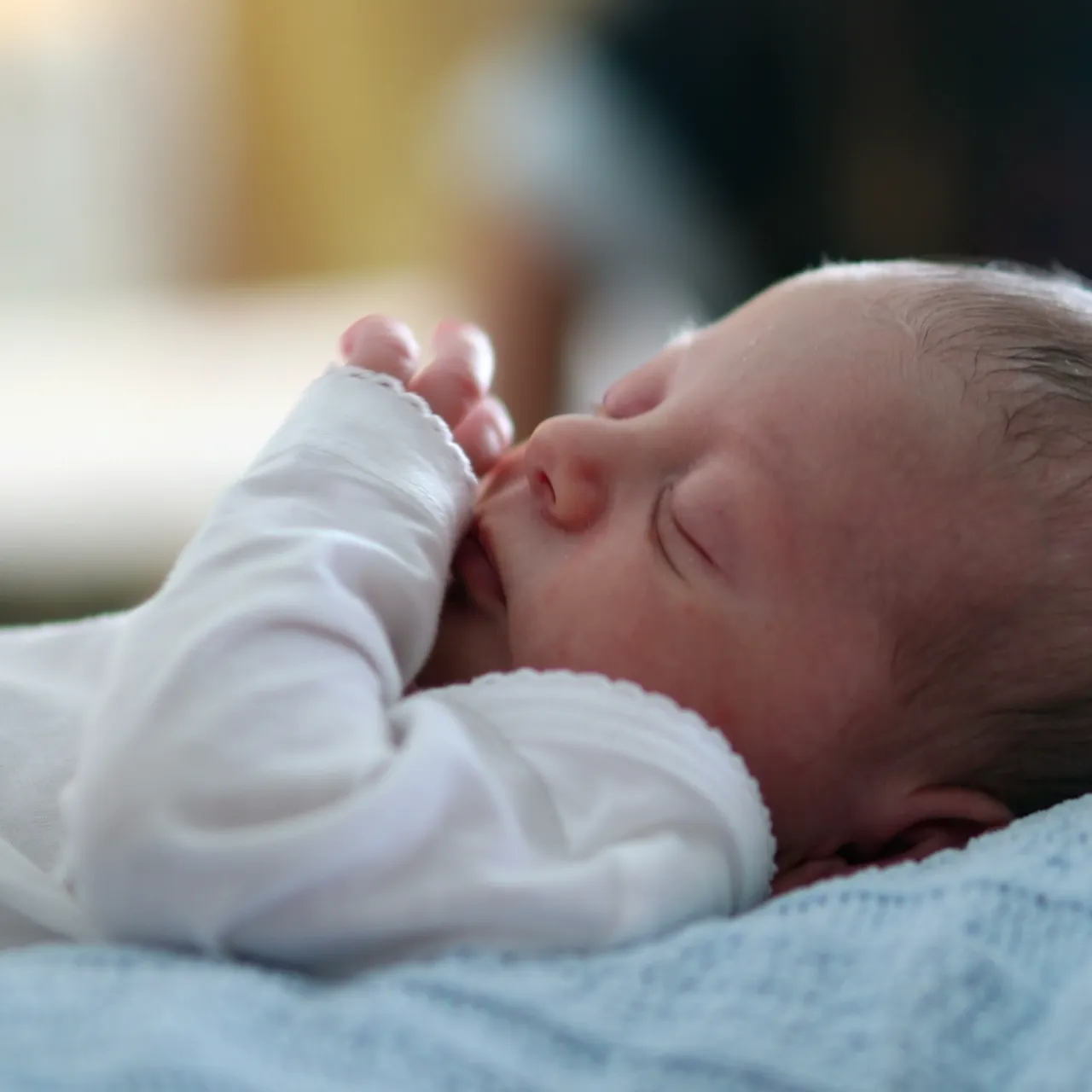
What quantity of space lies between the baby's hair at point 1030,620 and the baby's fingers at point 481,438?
0.98ft

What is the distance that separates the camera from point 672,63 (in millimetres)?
2371

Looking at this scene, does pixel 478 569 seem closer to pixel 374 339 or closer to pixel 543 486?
pixel 543 486

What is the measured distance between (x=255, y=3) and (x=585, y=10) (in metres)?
0.71

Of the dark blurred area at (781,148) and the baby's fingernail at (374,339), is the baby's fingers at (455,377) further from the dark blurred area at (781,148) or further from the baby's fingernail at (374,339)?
the dark blurred area at (781,148)

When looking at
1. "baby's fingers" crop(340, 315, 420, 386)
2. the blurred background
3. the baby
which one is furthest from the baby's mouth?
the blurred background

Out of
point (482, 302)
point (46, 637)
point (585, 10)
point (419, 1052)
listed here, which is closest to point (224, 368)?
point (482, 302)

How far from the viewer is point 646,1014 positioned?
1.75ft

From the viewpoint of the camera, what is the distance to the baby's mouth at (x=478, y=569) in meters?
0.80

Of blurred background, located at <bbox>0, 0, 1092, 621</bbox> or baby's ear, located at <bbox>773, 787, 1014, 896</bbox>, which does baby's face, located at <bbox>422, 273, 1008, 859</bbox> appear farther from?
blurred background, located at <bbox>0, 0, 1092, 621</bbox>

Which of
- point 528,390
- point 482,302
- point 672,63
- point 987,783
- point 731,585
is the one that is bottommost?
point 528,390

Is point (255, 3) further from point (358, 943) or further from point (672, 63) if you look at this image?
point (358, 943)

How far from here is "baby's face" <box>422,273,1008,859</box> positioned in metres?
0.71

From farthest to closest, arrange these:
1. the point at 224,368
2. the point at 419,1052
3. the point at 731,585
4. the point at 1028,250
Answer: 1. the point at 224,368
2. the point at 1028,250
3. the point at 731,585
4. the point at 419,1052

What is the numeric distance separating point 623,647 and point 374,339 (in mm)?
283
